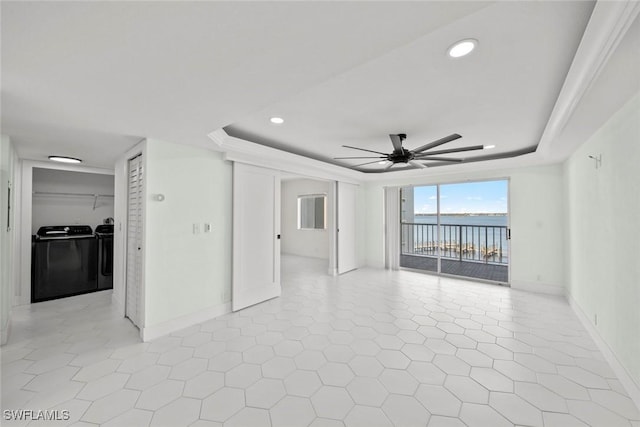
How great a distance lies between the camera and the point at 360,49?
1.24 meters

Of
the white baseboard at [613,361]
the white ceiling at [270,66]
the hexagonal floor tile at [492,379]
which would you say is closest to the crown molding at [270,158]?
the white ceiling at [270,66]

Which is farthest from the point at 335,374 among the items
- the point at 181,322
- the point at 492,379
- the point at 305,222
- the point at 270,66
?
the point at 305,222

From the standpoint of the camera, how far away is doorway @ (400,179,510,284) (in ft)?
18.0

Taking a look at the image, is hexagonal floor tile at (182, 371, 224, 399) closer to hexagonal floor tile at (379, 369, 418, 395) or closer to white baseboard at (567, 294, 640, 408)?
hexagonal floor tile at (379, 369, 418, 395)

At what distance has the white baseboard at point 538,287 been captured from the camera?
4.13 metres

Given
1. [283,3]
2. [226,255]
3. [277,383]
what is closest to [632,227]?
[283,3]

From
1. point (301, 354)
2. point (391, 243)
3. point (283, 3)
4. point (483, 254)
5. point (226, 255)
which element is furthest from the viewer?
point (483, 254)

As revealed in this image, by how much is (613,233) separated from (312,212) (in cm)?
622

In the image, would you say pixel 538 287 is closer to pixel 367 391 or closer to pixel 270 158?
pixel 367 391

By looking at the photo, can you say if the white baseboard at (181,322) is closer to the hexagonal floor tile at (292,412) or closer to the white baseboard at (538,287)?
the hexagonal floor tile at (292,412)

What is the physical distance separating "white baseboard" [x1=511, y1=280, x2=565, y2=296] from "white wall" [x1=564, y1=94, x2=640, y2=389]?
1.03 meters

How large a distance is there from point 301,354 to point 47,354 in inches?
93.5

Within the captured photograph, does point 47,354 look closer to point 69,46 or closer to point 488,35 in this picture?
point 69,46

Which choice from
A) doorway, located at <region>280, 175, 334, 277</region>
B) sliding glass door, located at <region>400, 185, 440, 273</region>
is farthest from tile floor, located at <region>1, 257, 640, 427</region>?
doorway, located at <region>280, 175, 334, 277</region>
